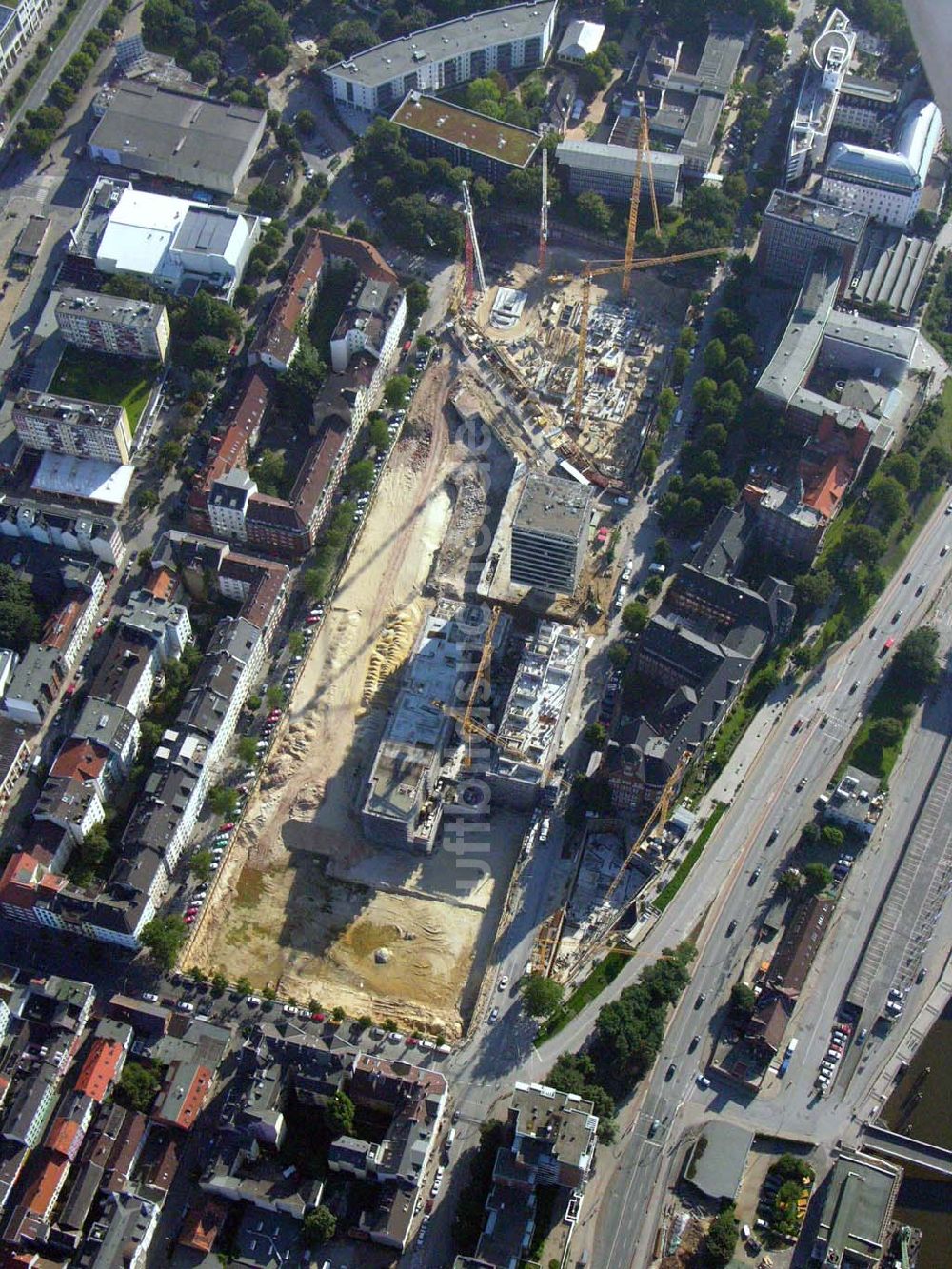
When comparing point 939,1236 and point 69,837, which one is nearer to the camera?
→ point 939,1236

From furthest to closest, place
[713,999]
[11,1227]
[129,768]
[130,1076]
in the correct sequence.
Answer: [129,768] → [713,999] → [130,1076] → [11,1227]

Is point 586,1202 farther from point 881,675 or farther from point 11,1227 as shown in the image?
point 881,675

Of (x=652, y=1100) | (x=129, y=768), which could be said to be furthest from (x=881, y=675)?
(x=129, y=768)

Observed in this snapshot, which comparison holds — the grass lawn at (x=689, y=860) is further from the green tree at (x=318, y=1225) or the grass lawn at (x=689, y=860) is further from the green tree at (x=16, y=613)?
the green tree at (x=16, y=613)

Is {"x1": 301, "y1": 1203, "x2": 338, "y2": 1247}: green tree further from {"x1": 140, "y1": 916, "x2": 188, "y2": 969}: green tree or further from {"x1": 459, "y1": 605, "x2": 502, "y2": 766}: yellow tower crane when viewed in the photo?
{"x1": 459, "y1": 605, "x2": 502, "y2": 766}: yellow tower crane

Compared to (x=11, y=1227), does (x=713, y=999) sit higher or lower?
higher

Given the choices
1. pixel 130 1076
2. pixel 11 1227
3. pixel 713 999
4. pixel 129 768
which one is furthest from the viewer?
pixel 129 768
